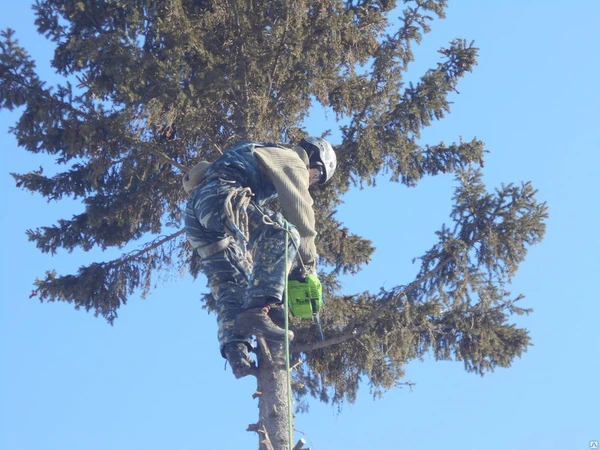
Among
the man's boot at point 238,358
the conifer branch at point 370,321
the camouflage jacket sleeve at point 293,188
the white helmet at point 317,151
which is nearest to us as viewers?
the man's boot at point 238,358

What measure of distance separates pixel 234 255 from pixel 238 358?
0.92 m

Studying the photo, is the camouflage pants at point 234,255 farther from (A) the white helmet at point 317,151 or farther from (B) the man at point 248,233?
(A) the white helmet at point 317,151

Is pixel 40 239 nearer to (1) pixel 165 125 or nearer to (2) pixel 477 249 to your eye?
Answer: (1) pixel 165 125

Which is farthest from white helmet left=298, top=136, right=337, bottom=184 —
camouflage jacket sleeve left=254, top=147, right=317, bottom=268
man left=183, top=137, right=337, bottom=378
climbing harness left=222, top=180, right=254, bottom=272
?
climbing harness left=222, top=180, right=254, bottom=272

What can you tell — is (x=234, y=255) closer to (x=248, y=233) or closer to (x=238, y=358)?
(x=248, y=233)

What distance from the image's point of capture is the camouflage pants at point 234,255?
698 cm

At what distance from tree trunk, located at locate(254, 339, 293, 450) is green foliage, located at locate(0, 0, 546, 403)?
2208 millimetres

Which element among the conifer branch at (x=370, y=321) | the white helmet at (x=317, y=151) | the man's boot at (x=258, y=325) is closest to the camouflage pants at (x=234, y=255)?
the man's boot at (x=258, y=325)

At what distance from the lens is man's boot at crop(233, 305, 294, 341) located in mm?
6773

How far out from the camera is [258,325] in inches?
267

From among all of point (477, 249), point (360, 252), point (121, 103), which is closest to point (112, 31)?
point (121, 103)

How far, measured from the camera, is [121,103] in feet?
31.9

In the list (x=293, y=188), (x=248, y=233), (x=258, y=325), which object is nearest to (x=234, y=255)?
(x=248, y=233)

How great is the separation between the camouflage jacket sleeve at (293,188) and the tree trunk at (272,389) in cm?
70
